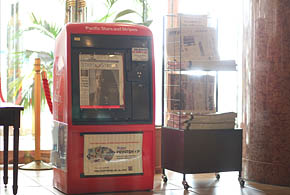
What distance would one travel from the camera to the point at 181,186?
14.6 ft

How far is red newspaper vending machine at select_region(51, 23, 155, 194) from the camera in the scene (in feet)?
13.0

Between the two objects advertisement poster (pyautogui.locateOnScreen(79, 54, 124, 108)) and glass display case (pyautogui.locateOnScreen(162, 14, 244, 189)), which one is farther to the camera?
glass display case (pyautogui.locateOnScreen(162, 14, 244, 189))

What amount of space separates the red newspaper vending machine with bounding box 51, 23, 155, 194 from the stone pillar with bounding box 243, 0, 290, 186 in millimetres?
982

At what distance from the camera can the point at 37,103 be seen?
17.5ft

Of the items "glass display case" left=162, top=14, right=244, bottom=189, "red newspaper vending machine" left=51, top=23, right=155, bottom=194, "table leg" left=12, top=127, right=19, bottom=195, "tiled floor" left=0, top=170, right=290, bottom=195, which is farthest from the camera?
"glass display case" left=162, top=14, right=244, bottom=189

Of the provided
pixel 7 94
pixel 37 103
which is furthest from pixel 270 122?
pixel 7 94

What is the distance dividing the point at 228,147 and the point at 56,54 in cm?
157

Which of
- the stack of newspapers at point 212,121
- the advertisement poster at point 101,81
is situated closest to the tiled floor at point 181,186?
the stack of newspapers at point 212,121

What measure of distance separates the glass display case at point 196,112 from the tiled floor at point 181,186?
0.12m

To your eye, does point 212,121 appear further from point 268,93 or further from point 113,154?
point 113,154

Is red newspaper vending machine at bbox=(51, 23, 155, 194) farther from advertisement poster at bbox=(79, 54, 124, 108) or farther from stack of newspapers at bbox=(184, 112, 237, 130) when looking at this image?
stack of newspapers at bbox=(184, 112, 237, 130)

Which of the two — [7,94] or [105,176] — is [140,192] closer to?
[105,176]

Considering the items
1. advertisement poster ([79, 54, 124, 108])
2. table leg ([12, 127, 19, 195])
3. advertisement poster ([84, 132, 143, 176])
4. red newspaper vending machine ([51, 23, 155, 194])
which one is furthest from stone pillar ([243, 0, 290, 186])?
table leg ([12, 127, 19, 195])

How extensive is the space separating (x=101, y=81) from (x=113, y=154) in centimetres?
55
